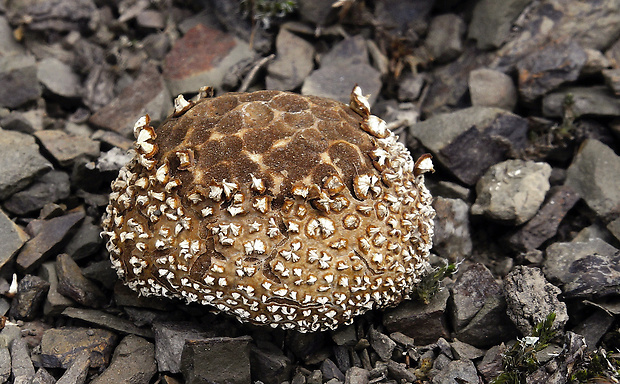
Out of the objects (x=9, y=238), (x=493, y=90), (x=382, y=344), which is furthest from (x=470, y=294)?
(x=9, y=238)

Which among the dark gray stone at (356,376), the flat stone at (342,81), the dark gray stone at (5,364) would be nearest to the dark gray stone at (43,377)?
the dark gray stone at (5,364)

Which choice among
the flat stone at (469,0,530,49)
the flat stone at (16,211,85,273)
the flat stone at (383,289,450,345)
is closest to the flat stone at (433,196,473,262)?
the flat stone at (383,289,450,345)

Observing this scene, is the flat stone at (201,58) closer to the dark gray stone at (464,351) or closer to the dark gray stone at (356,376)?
the dark gray stone at (356,376)

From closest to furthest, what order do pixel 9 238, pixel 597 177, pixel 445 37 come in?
pixel 9 238, pixel 597 177, pixel 445 37

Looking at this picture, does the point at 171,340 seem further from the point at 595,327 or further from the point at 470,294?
the point at 595,327

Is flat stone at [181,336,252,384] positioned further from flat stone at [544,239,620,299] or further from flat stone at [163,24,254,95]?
flat stone at [163,24,254,95]
